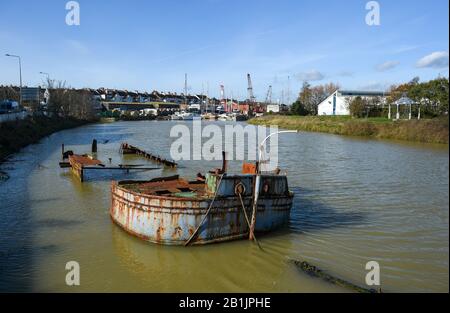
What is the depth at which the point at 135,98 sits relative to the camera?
187 m

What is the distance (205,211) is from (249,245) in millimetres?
1989

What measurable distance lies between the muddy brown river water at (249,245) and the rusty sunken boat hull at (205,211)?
1.31 feet

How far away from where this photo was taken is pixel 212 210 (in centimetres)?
1304

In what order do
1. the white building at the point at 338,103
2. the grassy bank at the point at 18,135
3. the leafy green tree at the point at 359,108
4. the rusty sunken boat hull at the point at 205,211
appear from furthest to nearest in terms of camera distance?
the white building at the point at 338,103, the leafy green tree at the point at 359,108, the grassy bank at the point at 18,135, the rusty sunken boat hull at the point at 205,211

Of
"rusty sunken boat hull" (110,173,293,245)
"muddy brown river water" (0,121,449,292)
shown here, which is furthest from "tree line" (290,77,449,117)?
"rusty sunken boat hull" (110,173,293,245)

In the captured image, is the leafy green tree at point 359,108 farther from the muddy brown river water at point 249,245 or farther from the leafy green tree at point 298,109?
the muddy brown river water at point 249,245

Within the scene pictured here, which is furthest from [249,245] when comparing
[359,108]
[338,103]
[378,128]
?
[338,103]

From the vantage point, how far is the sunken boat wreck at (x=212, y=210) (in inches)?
513

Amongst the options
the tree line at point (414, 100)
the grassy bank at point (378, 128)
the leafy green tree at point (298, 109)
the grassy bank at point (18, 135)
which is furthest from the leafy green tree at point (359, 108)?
the grassy bank at point (18, 135)

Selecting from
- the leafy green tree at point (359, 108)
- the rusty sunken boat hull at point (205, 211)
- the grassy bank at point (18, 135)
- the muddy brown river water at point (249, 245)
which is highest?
the leafy green tree at point (359, 108)

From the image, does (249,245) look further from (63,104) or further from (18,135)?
(63,104)

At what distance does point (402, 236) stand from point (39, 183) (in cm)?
1951

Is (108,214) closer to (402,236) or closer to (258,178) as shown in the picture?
(258,178)
